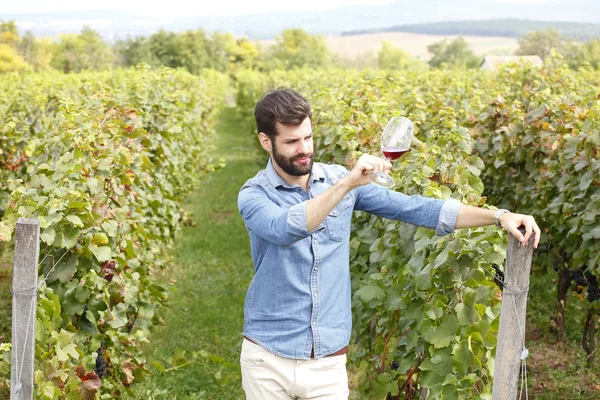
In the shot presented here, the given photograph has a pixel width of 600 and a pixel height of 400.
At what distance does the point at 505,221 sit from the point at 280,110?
0.81 metres

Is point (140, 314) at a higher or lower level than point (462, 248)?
lower

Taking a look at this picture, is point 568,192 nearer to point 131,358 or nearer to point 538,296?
point 538,296

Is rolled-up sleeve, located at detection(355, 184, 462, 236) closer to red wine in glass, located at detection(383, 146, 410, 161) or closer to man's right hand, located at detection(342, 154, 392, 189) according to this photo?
red wine in glass, located at detection(383, 146, 410, 161)

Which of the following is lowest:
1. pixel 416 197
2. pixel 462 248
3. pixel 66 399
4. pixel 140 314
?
pixel 140 314

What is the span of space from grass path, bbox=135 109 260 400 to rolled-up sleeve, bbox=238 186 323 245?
108 inches

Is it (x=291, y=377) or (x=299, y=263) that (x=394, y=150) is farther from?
(x=291, y=377)

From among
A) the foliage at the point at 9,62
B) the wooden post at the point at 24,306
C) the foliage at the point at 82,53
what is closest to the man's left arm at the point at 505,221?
the wooden post at the point at 24,306

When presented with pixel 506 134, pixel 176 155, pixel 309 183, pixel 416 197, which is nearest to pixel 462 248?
pixel 416 197

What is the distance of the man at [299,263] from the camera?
104 inches

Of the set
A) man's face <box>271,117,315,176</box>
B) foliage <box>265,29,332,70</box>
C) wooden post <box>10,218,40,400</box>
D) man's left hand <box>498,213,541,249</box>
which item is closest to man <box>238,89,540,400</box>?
man's face <box>271,117,315,176</box>

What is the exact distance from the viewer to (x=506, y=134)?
21.7 ft

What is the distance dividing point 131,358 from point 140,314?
73 cm

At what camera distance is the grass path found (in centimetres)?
533

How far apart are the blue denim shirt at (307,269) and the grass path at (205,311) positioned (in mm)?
2533
